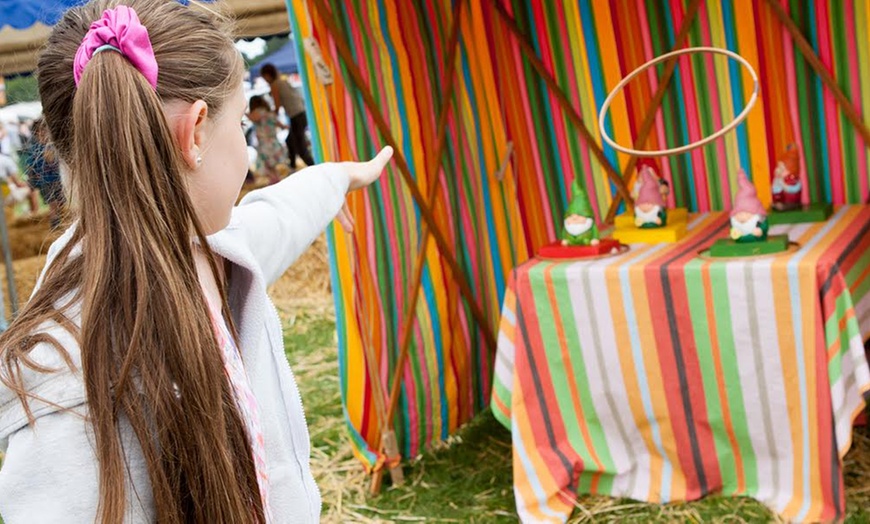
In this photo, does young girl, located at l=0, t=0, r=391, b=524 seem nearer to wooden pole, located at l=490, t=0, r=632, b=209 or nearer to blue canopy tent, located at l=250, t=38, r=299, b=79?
wooden pole, located at l=490, t=0, r=632, b=209

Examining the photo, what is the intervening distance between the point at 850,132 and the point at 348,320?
1712mm

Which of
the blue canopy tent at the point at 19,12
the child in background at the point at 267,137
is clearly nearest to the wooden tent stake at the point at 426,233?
the blue canopy tent at the point at 19,12

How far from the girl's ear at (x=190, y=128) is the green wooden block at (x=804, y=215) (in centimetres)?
238

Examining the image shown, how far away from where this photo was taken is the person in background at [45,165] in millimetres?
1139

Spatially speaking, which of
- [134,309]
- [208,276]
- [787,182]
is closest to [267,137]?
[787,182]

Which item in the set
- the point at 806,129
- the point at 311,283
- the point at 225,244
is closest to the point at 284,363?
the point at 225,244

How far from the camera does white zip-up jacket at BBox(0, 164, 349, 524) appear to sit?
936 millimetres

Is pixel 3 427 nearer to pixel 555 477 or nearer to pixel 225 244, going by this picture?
pixel 225 244

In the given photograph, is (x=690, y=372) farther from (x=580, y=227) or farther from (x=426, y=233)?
(x=426, y=233)

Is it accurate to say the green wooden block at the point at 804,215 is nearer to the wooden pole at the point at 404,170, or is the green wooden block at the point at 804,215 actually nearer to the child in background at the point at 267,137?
the wooden pole at the point at 404,170

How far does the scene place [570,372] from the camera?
2939mm

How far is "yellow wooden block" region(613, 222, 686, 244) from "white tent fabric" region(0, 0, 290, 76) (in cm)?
183

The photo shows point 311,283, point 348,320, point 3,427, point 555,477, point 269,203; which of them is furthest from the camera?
point 311,283

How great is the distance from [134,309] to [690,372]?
2.09 metres
